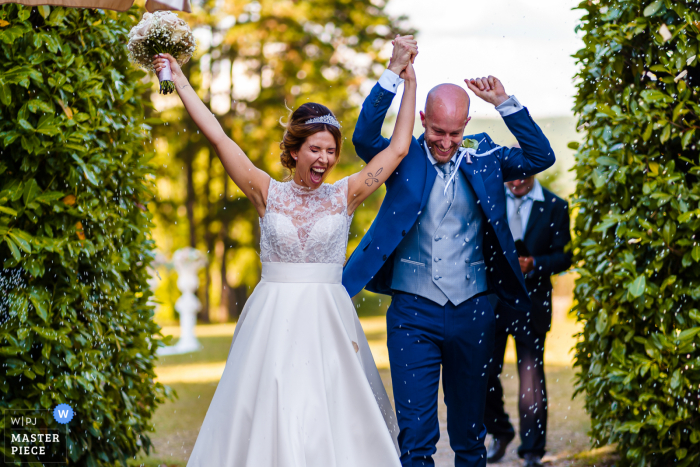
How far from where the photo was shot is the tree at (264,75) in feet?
69.5

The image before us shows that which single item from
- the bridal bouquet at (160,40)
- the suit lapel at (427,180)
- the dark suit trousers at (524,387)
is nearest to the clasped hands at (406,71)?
the suit lapel at (427,180)

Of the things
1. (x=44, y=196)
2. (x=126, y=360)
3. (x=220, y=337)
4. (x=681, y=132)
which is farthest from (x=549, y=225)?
(x=220, y=337)

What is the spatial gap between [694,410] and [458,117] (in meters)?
2.30

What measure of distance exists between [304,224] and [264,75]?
19316 millimetres

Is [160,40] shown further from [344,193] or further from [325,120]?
[344,193]

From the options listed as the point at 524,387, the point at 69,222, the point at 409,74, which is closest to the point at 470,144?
the point at 409,74

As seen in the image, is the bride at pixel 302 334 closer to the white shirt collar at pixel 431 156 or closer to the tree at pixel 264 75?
the white shirt collar at pixel 431 156

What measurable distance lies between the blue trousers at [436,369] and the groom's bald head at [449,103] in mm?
1006

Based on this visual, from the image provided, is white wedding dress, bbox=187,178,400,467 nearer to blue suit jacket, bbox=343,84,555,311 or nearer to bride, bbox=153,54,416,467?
bride, bbox=153,54,416,467

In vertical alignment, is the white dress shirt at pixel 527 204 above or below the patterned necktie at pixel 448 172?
below

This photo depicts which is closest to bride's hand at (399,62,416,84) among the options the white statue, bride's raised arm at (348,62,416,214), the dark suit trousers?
bride's raised arm at (348,62,416,214)

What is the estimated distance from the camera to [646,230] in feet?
15.1

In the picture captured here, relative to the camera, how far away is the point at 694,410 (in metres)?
4.48

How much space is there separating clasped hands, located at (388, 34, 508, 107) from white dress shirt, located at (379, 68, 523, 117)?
0.02 meters
